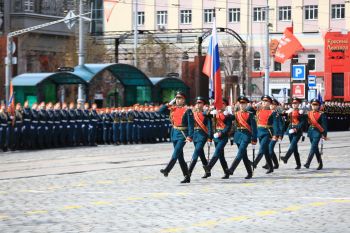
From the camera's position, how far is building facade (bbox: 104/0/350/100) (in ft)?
318

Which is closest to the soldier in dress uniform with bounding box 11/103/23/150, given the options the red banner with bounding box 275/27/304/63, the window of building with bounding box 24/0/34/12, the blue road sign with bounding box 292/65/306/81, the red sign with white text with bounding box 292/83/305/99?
the red sign with white text with bounding box 292/83/305/99

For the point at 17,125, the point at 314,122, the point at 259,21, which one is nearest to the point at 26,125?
the point at 17,125

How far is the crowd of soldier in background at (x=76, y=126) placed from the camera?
36.5m

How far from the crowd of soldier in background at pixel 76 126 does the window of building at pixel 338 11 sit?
5390 centimetres

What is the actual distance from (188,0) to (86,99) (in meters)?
57.4

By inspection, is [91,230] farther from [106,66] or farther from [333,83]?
[333,83]

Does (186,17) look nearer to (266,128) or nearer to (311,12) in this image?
(311,12)

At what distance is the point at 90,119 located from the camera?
132ft

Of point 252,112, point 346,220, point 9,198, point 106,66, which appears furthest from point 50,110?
point 346,220

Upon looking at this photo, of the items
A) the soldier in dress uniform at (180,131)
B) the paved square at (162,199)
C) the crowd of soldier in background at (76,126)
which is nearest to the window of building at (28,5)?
the crowd of soldier in background at (76,126)

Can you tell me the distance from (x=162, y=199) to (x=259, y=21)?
8191 centimetres

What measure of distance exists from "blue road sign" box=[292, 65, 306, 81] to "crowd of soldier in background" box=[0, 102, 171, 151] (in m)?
9.66

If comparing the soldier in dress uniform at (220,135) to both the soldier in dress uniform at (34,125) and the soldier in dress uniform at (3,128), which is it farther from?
the soldier in dress uniform at (34,125)

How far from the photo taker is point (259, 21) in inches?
3905
